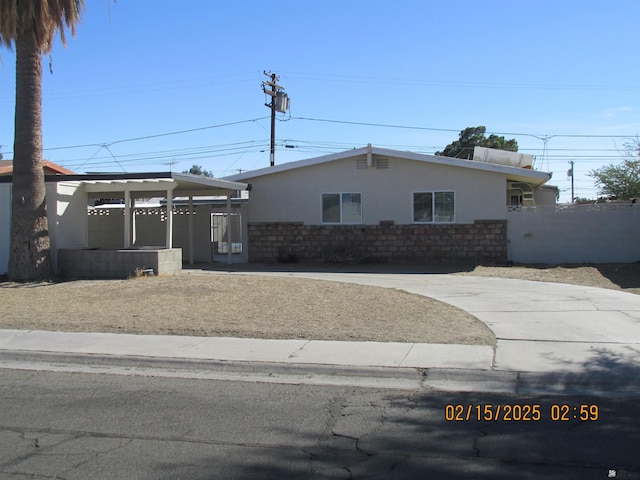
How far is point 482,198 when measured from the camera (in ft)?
67.2

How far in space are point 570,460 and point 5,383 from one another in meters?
6.23

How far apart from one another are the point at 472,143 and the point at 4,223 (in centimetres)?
4825

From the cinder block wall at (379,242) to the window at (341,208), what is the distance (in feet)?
1.13

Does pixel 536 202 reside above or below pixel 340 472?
above

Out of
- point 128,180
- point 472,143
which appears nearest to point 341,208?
point 128,180

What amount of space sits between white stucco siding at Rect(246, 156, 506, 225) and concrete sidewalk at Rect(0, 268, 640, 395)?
991cm

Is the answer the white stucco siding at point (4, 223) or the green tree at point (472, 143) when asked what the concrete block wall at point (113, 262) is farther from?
the green tree at point (472, 143)

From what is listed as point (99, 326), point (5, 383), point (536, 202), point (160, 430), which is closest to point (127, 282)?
point (99, 326)

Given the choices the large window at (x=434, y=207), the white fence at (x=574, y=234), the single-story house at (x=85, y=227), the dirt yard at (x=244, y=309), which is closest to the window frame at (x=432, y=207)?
the large window at (x=434, y=207)

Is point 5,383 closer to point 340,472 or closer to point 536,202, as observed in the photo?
point 340,472

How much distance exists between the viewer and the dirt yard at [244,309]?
9.23m

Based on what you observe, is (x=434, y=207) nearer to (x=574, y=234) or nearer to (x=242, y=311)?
(x=574, y=234)

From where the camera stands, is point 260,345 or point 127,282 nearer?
point 260,345

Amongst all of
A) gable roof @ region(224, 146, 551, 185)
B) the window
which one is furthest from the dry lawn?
gable roof @ region(224, 146, 551, 185)
